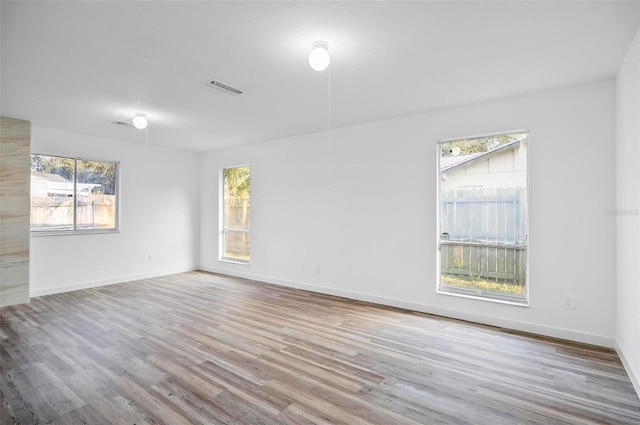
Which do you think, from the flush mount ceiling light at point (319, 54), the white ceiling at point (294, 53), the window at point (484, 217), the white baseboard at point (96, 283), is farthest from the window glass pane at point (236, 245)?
the flush mount ceiling light at point (319, 54)

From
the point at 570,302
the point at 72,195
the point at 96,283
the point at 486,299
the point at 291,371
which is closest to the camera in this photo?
the point at 291,371

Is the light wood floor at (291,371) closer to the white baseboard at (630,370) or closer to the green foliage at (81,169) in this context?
the white baseboard at (630,370)

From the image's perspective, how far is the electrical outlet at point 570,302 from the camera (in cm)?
328

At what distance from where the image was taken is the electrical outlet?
3281mm

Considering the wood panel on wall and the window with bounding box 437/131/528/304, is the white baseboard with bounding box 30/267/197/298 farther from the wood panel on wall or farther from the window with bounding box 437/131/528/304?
the window with bounding box 437/131/528/304

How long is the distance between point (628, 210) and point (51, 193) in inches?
286

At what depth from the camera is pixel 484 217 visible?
391 cm

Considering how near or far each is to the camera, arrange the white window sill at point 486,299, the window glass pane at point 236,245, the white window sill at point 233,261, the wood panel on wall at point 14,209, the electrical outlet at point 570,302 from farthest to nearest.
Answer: the window glass pane at point 236,245
the white window sill at point 233,261
the wood panel on wall at point 14,209
the white window sill at point 486,299
the electrical outlet at point 570,302

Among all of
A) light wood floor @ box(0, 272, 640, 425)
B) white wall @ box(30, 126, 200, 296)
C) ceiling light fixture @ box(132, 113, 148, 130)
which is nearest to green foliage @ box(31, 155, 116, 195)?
white wall @ box(30, 126, 200, 296)

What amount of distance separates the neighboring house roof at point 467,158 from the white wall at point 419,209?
169 millimetres

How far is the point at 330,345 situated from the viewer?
3.14 metres

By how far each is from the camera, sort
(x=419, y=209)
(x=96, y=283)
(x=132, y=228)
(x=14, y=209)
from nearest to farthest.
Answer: (x=419, y=209)
(x=14, y=209)
(x=96, y=283)
(x=132, y=228)

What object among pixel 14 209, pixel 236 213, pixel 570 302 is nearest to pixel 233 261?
pixel 236 213

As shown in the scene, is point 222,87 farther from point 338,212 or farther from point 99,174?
point 99,174
